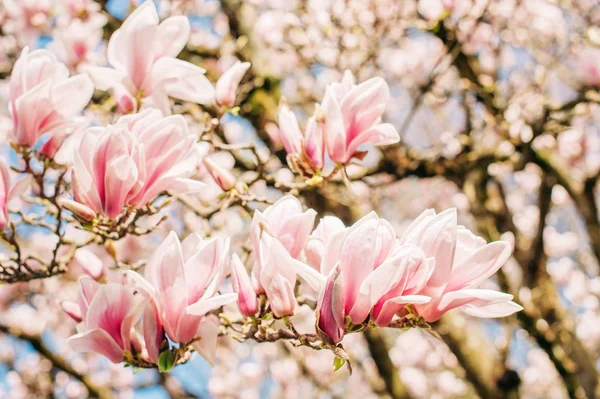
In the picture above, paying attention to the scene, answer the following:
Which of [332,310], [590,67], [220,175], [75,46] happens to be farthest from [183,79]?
[590,67]

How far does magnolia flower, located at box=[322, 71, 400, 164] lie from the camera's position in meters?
1.15

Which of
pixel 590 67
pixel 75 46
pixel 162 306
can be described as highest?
pixel 75 46

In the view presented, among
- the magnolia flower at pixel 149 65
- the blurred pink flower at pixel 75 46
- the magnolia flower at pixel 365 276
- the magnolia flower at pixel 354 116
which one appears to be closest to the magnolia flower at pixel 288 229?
the magnolia flower at pixel 365 276

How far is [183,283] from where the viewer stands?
922mm

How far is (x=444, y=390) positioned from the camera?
6719 millimetres

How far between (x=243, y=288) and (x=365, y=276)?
234 mm

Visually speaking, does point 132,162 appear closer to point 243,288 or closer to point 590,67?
point 243,288

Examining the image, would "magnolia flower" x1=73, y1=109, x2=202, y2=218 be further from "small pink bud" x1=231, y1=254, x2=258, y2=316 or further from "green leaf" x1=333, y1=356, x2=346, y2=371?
"green leaf" x1=333, y1=356, x2=346, y2=371

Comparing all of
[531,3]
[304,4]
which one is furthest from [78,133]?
[531,3]

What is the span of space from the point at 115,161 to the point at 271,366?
243 inches

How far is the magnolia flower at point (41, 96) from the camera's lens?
1123 mm

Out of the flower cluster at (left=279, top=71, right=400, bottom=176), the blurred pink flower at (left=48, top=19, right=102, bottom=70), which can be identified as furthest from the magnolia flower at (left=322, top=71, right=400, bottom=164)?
the blurred pink flower at (left=48, top=19, right=102, bottom=70)

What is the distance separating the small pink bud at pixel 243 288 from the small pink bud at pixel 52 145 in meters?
0.54

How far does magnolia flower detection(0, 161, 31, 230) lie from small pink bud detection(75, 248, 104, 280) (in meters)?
0.18
